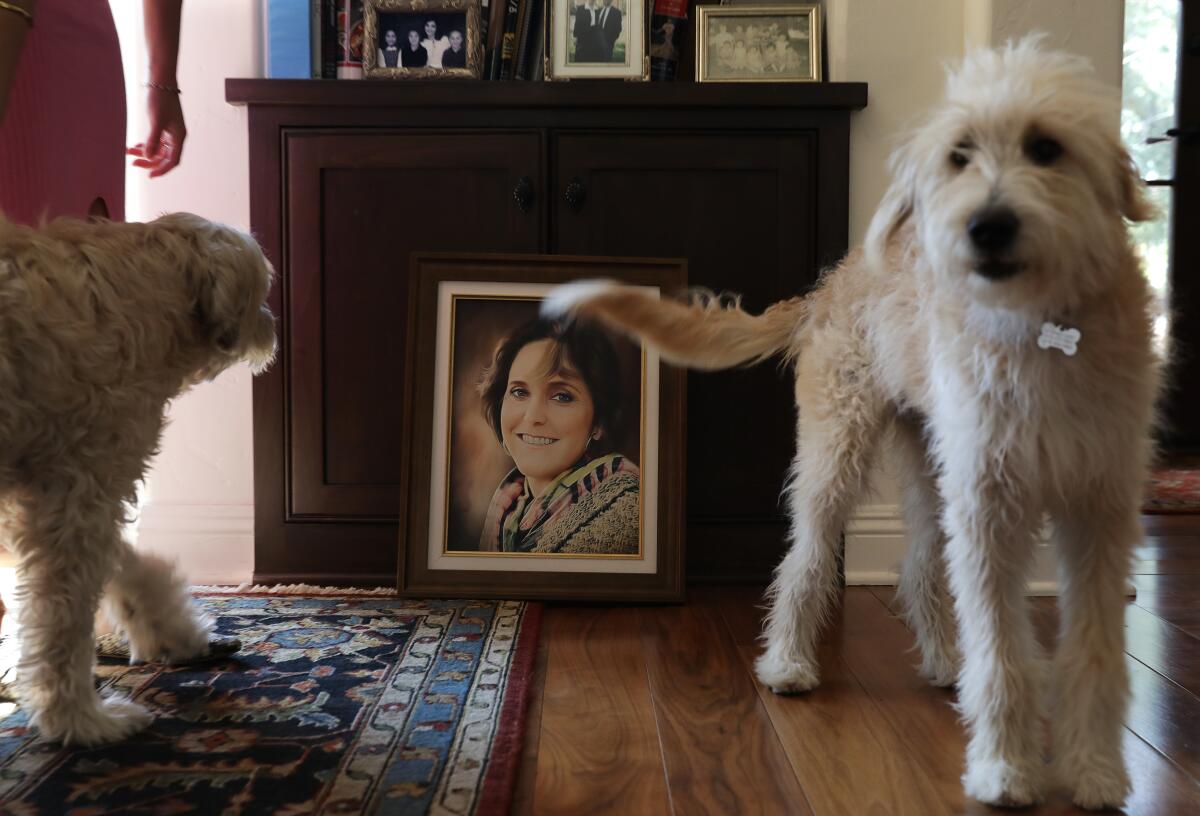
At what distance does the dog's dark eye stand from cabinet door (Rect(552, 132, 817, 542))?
1.19 m

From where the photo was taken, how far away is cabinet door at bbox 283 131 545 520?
2.48 m

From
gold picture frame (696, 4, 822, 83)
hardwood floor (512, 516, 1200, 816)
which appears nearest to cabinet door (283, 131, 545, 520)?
gold picture frame (696, 4, 822, 83)

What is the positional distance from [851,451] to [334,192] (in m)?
1.39

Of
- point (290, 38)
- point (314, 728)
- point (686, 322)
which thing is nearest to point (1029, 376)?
point (686, 322)

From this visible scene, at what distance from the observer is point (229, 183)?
2771 millimetres

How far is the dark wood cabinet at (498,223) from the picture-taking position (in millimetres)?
2459

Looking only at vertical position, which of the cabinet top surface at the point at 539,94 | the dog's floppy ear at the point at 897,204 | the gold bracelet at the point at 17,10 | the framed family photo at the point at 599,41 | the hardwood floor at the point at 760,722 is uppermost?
the framed family photo at the point at 599,41

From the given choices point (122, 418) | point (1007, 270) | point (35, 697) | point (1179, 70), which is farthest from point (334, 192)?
point (1179, 70)

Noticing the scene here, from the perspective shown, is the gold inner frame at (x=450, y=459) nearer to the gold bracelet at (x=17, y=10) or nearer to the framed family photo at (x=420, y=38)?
the framed family photo at (x=420, y=38)

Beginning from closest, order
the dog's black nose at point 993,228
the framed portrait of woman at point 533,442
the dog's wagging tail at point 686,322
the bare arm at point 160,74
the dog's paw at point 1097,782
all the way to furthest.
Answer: the dog's black nose at point 993,228, the dog's paw at point 1097,782, the dog's wagging tail at point 686,322, the bare arm at point 160,74, the framed portrait of woman at point 533,442

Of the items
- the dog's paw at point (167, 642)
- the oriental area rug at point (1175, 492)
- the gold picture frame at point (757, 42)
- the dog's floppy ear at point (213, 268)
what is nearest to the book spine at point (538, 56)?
the gold picture frame at point (757, 42)

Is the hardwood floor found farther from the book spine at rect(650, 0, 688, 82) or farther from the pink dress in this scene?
the book spine at rect(650, 0, 688, 82)

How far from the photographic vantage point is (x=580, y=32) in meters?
2.51

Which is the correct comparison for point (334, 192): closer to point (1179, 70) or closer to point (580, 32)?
Answer: point (580, 32)
